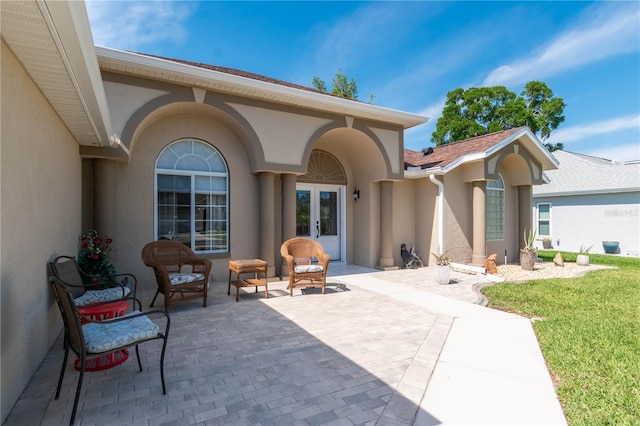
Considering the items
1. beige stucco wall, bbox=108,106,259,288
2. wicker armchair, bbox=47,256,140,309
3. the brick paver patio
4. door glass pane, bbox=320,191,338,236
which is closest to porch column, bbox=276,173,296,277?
beige stucco wall, bbox=108,106,259,288

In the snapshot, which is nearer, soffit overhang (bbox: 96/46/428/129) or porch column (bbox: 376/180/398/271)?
soffit overhang (bbox: 96/46/428/129)

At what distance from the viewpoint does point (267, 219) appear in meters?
8.46

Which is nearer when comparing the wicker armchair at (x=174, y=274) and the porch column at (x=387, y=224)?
the wicker armchair at (x=174, y=274)

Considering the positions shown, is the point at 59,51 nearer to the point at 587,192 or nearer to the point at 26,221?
the point at 26,221

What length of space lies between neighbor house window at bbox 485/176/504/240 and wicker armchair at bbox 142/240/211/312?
10428 mm

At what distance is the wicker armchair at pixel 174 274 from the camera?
573 cm

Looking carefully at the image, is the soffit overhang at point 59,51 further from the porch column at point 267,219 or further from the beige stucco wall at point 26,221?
the porch column at point 267,219

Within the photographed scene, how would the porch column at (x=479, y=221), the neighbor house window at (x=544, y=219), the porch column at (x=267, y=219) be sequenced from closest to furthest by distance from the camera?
the porch column at (x=267, y=219)
the porch column at (x=479, y=221)
the neighbor house window at (x=544, y=219)

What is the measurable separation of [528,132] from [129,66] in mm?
12277

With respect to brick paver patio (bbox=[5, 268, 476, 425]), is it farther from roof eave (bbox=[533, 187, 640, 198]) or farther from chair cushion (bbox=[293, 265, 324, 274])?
roof eave (bbox=[533, 187, 640, 198])

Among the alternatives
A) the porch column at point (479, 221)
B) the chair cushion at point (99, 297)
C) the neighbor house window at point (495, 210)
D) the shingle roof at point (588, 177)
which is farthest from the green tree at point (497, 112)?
the chair cushion at point (99, 297)

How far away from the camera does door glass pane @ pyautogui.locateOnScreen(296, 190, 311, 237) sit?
10594mm

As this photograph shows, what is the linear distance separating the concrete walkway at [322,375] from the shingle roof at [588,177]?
1679 cm

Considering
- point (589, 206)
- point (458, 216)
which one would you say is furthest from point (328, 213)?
point (589, 206)
